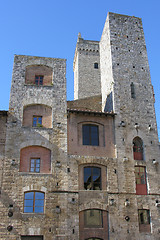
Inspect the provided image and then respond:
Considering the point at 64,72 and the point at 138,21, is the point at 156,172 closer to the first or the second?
the point at 64,72

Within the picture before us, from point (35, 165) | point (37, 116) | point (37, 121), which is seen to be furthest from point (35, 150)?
point (37, 116)

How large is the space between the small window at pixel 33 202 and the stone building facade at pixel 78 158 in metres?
0.06

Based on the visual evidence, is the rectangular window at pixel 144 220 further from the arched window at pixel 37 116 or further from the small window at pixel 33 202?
the arched window at pixel 37 116

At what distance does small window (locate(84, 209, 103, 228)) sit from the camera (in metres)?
20.8

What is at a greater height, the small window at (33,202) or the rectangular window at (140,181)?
the rectangular window at (140,181)

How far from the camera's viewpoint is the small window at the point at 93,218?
20.8 m

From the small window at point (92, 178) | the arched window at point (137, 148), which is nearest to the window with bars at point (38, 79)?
the small window at point (92, 178)

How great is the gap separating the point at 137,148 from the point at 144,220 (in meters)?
5.74

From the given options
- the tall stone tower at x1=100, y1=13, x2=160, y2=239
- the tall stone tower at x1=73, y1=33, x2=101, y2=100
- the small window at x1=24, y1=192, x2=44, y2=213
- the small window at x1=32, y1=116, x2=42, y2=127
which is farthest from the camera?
the tall stone tower at x1=73, y1=33, x2=101, y2=100

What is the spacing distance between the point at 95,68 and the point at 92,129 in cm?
2212

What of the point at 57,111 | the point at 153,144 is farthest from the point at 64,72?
the point at 153,144

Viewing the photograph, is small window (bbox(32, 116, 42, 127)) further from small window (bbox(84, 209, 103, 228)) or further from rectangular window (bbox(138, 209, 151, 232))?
rectangular window (bbox(138, 209, 151, 232))

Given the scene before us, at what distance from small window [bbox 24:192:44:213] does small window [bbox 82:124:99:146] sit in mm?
5559

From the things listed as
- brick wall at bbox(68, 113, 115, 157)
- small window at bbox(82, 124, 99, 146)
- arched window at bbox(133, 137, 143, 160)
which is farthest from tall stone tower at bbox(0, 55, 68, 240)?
arched window at bbox(133, 137, 143, 160)
